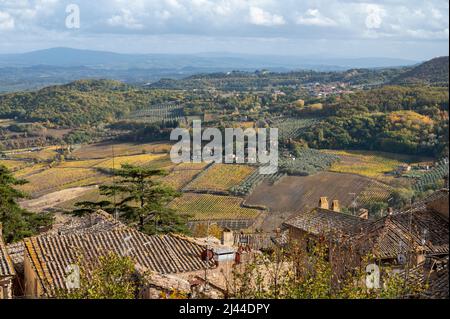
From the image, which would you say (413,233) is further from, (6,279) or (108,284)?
(108,284)

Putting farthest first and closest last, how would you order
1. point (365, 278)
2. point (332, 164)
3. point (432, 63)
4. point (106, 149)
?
point (432, 63), point (106, 149), point (332, 164), point (365, 278)

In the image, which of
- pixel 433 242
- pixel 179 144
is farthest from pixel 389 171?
pixel 433 242

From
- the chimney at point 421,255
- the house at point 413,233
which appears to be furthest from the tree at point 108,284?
the house at point 413,233

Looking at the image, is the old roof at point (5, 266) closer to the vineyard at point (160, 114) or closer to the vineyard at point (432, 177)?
the vineyard at point (432, 177)

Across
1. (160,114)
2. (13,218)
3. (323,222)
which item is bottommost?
(160,114)

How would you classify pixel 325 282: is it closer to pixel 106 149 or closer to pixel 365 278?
pixel 365 278

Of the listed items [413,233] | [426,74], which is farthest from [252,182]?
[426,74]
